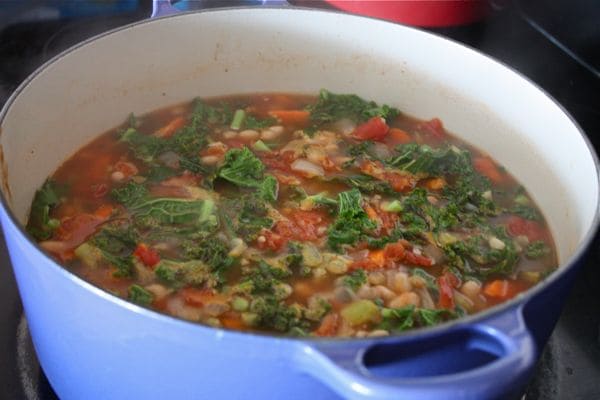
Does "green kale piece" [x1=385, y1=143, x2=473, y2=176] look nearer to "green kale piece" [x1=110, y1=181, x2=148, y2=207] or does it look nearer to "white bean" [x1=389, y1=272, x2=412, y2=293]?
"white bean" [x1=389, y1=272, x2=412, y2=293]

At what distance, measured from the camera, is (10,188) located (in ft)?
6.73

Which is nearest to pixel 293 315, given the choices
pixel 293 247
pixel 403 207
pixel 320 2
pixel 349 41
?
pixel 293 247

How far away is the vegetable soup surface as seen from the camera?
6.54ft

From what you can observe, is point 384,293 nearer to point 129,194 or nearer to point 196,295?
point 196,295

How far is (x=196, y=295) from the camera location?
199cm

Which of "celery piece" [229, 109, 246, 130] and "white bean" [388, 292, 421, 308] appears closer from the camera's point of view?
"white bean" [388, 292, 421, 308]

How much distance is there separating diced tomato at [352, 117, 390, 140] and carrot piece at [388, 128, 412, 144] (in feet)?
0.09

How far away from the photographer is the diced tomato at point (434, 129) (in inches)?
112

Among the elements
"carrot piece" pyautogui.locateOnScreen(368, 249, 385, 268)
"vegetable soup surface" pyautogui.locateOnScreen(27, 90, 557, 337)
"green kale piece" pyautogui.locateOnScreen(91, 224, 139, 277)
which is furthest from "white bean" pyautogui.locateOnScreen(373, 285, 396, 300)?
"green kale piece" pyautogui.locateOnScreen(91, 224, 139, 277)

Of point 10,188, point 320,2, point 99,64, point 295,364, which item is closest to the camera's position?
point 295,364

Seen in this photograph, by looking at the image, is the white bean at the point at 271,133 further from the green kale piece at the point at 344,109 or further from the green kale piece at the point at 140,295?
the green kale piece at the point at 140,295

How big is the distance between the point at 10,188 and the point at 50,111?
39 centimetres

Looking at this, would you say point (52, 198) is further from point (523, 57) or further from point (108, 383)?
point (523, 57)

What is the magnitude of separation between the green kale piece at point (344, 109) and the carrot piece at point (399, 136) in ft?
0.22
